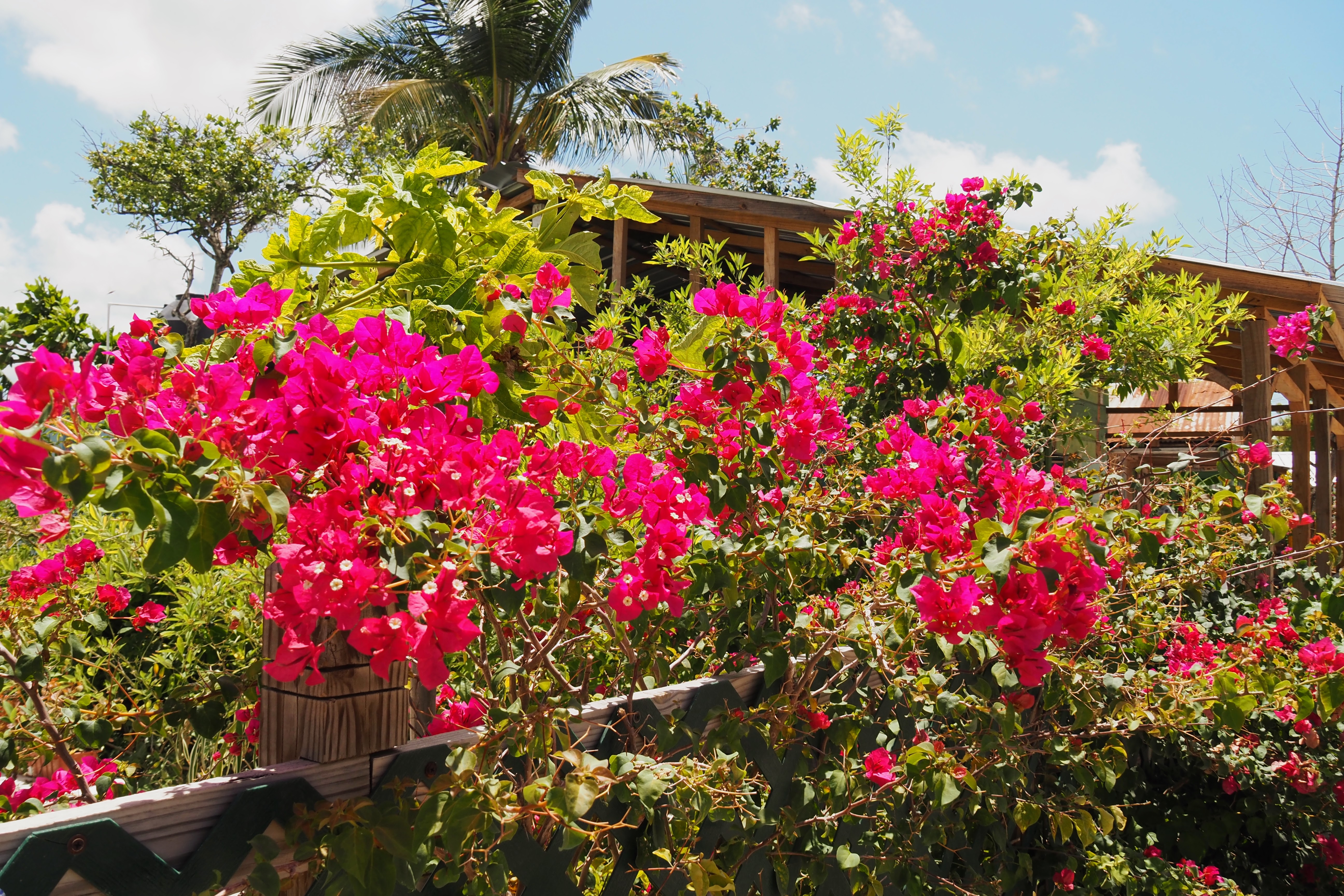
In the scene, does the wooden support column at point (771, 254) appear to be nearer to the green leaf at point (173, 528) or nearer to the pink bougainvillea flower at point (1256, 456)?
the pink bougainvillea flower at point (1256, 456)

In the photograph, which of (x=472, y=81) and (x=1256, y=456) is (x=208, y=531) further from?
(x=472, y=81)

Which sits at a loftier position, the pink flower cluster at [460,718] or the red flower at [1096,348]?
the red flower at [1096,348]

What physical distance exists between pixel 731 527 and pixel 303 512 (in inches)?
34.9

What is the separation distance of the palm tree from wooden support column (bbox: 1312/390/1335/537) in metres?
12.0

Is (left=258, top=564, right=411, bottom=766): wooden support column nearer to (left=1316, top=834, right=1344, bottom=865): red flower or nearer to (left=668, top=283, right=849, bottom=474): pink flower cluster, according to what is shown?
(left=668, top=283, right=849, bottom=474): pink flower cluster

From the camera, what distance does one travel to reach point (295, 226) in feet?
4.10

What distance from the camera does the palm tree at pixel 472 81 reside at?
15.1 m

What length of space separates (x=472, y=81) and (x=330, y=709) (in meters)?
16.8

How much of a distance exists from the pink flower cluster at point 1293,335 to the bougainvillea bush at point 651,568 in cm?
88

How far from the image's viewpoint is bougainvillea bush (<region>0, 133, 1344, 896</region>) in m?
0.76

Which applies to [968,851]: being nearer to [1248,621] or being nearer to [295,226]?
[1248,621]

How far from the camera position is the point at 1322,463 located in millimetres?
7574

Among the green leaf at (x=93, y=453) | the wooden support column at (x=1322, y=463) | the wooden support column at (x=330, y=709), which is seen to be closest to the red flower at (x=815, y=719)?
the wooden support column at (x=330, y=709)

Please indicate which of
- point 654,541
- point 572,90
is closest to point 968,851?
point 654,541
